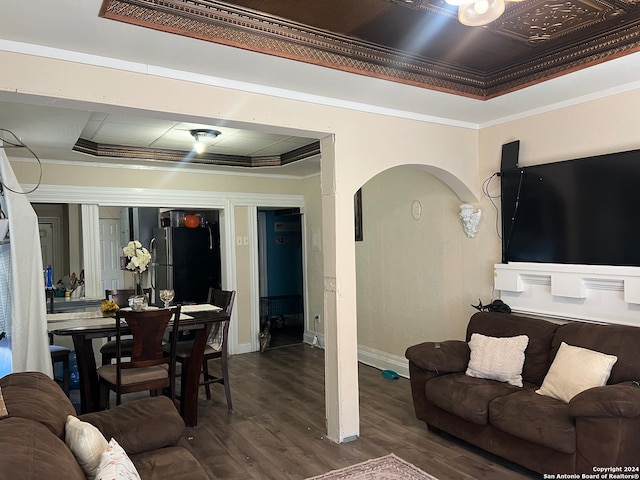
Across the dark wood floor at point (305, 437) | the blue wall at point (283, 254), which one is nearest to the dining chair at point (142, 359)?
the dark wood floor at point (305, 437)

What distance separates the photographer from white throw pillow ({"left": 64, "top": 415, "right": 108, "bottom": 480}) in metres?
1.73

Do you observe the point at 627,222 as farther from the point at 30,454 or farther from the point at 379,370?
the point at 30,454

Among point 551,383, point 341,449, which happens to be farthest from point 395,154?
point 341,449

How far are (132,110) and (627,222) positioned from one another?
313cm

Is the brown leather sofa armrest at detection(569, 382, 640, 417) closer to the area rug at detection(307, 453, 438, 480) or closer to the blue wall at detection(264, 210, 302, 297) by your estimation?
the area rug at detection(307, 453, 438, 480)

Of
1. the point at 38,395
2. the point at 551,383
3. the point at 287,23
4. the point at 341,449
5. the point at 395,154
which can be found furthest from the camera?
the point at 395,154

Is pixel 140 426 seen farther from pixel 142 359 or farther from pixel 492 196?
pixel 492 196

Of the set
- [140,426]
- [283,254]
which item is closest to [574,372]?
[140,426]

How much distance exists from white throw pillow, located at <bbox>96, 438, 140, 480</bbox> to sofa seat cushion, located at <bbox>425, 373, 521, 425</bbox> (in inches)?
82.9

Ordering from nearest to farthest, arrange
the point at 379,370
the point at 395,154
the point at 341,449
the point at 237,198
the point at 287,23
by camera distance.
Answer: the point at 287,23 → the point at 341,449 → the point at 395,154 → the point at 379,370 → the point at 237,198

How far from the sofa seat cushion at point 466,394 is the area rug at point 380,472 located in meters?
0.46

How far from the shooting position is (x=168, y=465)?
2129 mm

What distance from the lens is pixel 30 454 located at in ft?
4.65

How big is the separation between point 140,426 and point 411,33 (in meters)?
2.43
